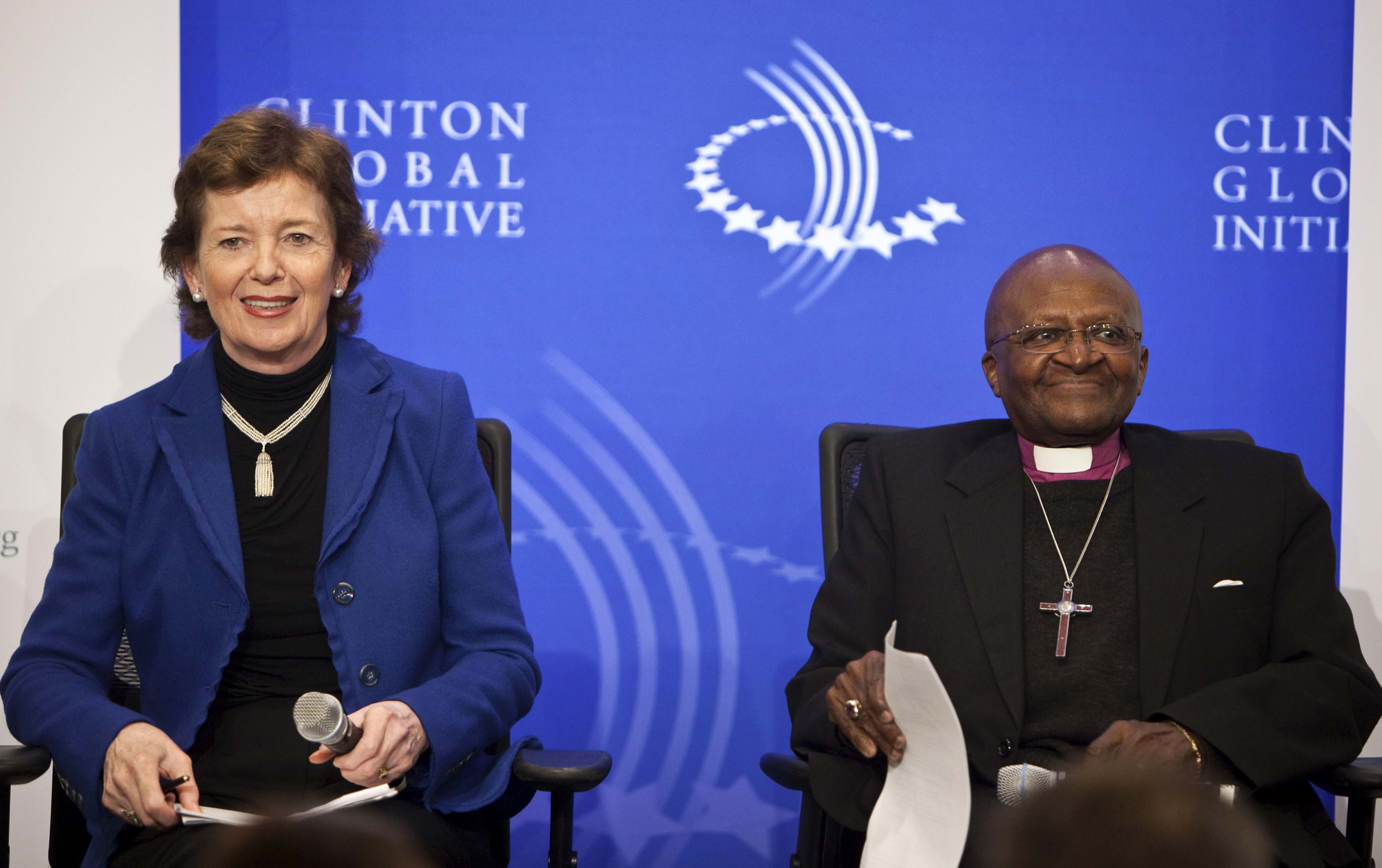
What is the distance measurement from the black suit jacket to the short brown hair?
1129mm

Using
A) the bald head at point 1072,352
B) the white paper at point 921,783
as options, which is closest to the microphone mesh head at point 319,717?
the white paper at point 921,783

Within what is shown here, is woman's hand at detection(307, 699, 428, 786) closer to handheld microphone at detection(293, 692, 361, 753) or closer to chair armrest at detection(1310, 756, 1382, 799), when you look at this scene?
handheld microphone at detection(293, 692, 361, 753)

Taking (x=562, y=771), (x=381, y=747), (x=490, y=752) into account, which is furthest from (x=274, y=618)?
(x=562, y=771)

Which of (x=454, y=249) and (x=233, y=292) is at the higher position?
(x=454, y=249)

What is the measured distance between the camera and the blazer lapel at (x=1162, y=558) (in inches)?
83.4

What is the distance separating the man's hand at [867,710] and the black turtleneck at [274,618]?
0.85 meters

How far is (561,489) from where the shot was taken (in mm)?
3389

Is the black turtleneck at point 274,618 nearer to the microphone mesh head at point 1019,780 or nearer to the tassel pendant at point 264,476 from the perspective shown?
the tassel pendant at point 264,476

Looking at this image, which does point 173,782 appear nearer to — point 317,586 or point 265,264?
point 317,586

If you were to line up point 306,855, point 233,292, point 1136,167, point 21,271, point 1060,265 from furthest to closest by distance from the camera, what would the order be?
point 1136,167 < point 21,271 < point 1060,265 < point 233,292 < point 306,855

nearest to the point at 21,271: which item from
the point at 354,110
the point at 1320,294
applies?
the point at 354,110

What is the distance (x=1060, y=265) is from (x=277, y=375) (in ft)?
5.06

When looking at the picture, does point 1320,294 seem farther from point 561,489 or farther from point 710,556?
point 561,489

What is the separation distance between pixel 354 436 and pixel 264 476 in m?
0.18
